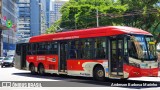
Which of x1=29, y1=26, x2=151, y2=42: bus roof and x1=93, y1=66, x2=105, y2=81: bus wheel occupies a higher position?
x1=29, y1=26, x2=151, y2=42: bus roof

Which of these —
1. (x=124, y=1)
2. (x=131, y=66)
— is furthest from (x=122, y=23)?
(x=131, y=66)

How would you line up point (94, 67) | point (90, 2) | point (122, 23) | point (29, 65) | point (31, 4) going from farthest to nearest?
point (31, 4) → point (90, 2) → point (122, 23) → point (29, 65) → point (94, 67)

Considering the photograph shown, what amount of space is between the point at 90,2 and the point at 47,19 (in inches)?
5244

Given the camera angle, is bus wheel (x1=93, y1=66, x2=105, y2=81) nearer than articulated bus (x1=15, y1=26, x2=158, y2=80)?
No

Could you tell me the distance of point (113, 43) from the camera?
19.1m

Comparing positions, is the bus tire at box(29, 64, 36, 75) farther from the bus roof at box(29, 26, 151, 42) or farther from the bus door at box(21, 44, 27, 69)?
the bus roof at box(29, 26, 151, 42)

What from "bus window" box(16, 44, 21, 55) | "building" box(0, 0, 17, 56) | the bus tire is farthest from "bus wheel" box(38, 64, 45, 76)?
"building" box(0, 0, 17, 56)

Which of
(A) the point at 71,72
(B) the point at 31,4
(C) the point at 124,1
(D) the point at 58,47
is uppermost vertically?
(B) the point at 31,4

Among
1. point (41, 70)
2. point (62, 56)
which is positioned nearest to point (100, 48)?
point (62, 56)

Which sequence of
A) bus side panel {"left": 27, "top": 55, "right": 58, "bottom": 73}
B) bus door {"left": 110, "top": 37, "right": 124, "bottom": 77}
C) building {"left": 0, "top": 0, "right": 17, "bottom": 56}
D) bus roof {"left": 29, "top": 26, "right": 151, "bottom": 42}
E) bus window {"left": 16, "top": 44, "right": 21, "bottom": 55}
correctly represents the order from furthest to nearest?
building {"left": 0, "top": 0, "right": 17, "bottom": 56}
bus window {"left": 16, "top": 44, "right": 21, "bottom": 55}
bus side panel {"left": 27, "top": 55, "right": 58, "bottom": 73}
bus roof {"left": 29, "top": 26, "right": 151, "bottom": 42}
bus door {"left": 110, "top": 37, "right": 124, "bottom": 77}

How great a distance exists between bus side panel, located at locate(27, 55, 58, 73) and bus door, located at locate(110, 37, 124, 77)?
19.9 ft

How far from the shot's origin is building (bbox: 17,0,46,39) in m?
184

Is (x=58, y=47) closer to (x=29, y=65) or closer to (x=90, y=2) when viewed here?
(x=29, y=65)

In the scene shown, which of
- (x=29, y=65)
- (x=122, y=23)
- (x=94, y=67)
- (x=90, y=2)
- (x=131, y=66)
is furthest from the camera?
(x=90, y=2)
